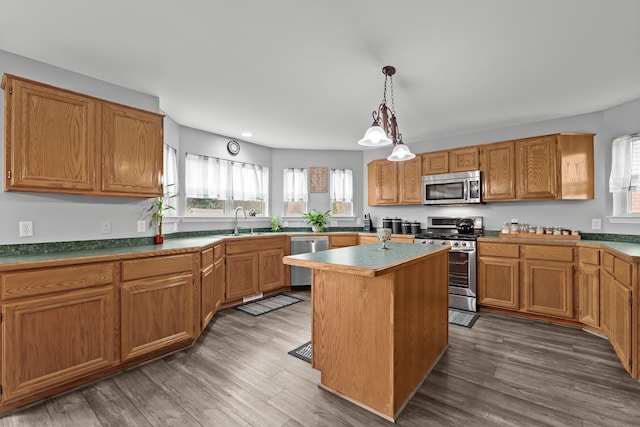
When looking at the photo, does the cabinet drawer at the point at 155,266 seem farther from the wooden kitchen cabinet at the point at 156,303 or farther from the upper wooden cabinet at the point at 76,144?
the upper wooden cabinet at the point at 76,144

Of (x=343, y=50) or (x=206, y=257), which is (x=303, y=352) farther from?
(x=343, y=50)

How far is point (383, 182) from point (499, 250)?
211 centimetres

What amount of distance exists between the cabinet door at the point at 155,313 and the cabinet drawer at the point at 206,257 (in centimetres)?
26

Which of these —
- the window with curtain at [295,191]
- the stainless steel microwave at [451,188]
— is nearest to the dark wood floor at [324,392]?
the stainless steel microwave at [451,188]

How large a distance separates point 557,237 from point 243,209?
4.38 m

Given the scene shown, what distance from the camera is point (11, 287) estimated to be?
1.82m

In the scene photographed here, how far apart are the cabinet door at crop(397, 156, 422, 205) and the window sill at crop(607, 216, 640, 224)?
2.24 metres

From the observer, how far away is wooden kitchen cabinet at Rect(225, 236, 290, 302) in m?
3.87

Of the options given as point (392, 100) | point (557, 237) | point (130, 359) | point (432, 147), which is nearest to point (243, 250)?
point (130, 359)

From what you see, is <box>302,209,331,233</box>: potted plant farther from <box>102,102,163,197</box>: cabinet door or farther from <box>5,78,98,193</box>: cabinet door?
<box>5,78,98,193</box>: cabinet door

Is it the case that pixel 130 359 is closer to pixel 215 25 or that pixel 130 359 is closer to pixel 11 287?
pixel 11 287

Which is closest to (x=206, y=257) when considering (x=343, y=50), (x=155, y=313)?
(x=155, y=313)

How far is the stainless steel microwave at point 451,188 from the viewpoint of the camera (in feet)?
13.7

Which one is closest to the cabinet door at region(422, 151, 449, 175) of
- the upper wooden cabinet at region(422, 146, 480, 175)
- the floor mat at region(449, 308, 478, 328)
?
the upper wooden cabinet at region(422, 146, 480, 175)
